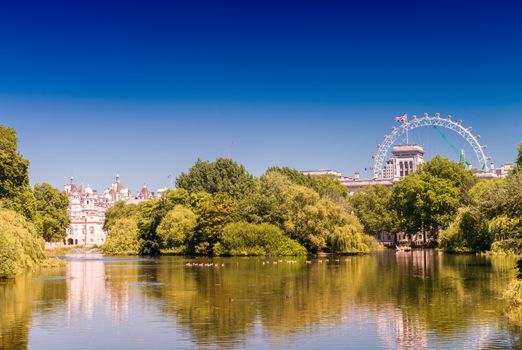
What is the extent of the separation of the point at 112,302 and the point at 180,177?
235 feet

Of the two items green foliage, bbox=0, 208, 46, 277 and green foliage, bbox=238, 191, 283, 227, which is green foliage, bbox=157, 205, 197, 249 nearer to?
green foliage, bbox=238, 191, 283, 227

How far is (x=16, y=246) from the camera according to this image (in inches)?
1683

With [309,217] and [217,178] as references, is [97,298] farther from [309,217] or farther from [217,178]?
[217,178]

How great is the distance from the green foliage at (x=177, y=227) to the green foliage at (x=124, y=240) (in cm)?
783

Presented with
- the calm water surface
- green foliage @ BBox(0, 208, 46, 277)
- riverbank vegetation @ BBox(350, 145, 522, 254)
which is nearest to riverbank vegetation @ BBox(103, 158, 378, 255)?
riverbank vegetation @ BBox(350, 145, 522, 254)

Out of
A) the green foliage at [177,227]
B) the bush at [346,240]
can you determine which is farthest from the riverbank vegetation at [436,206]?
the green foliage at [177,227]

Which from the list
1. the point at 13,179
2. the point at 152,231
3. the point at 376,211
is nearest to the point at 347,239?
the point at 152,231

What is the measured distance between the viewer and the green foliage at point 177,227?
286 feet

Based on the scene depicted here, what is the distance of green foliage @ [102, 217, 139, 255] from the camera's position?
98.5 meters

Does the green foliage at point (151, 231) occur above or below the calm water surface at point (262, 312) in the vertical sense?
above

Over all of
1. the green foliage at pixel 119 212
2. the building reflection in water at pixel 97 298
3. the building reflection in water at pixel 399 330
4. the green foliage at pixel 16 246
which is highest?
the green foliage at pixel 119 212

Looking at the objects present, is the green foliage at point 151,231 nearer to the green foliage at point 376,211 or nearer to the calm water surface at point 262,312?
the green foliage at point 376,211

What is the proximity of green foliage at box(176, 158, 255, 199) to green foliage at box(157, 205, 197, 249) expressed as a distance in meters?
9.19

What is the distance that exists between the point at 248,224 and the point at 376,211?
4084cm
